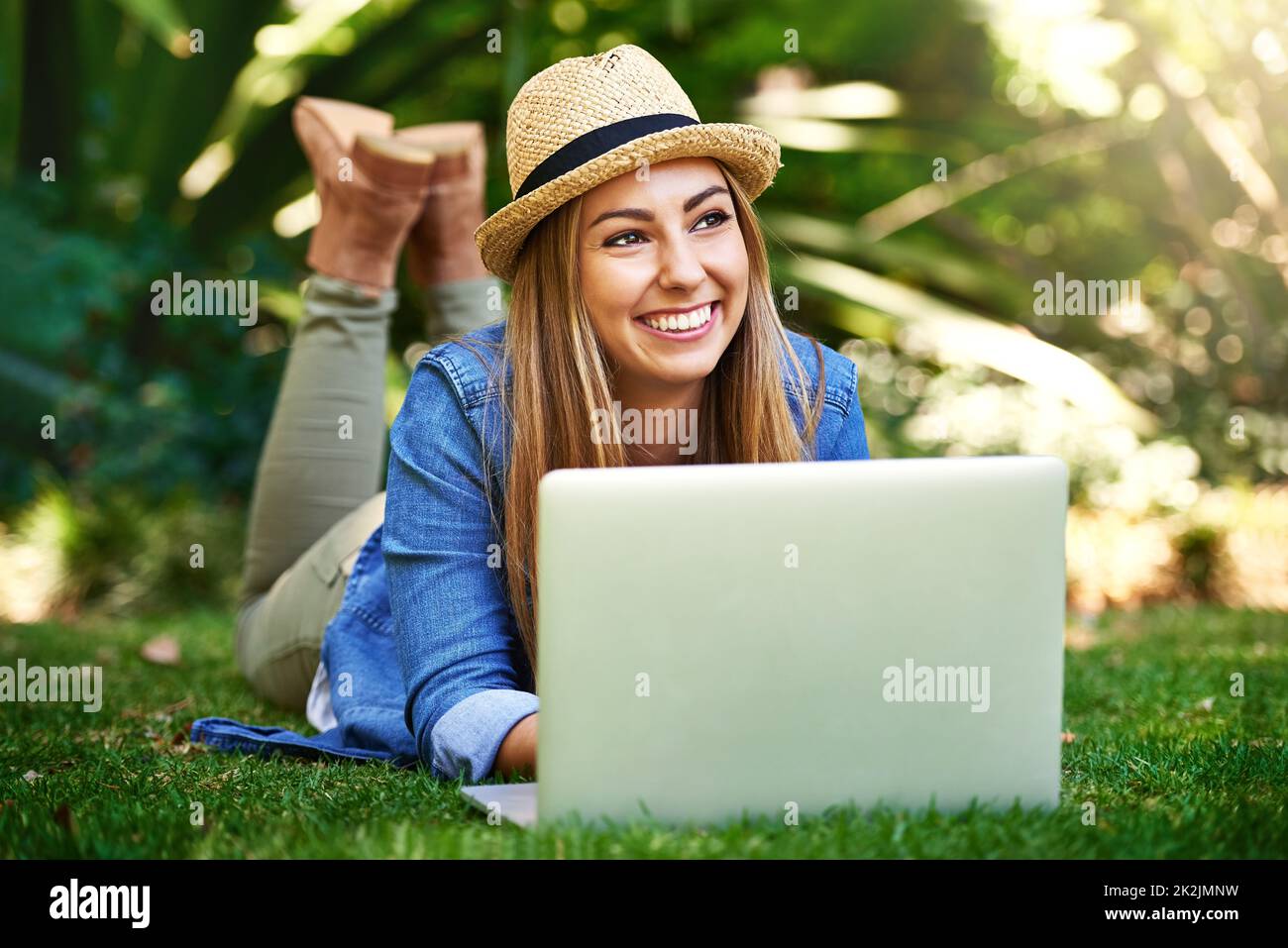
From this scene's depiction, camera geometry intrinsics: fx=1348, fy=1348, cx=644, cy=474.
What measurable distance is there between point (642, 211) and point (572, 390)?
1.00 feet

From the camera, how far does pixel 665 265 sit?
6.90ft

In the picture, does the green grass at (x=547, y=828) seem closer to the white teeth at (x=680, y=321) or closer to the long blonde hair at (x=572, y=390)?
the long blonde hair at (x=572, y=390)

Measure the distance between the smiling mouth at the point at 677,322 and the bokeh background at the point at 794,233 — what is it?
3.71 meters

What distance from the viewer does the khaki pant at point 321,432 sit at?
330cm

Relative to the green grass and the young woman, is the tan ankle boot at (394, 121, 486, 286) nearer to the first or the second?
the young woman

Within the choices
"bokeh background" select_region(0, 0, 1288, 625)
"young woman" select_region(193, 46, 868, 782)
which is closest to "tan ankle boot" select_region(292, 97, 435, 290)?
"young woman" select_region(193, 46, 868, 782)

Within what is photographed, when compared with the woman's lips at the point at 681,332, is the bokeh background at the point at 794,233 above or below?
above

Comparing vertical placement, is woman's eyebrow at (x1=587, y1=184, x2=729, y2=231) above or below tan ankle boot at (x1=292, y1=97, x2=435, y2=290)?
below

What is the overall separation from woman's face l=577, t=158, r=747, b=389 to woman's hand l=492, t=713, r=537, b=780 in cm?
62

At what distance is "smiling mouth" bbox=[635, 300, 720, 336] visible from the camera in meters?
2.14

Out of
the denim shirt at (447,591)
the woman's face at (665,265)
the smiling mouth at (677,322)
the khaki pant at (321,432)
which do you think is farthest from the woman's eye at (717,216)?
the khaki pant at (321,432)

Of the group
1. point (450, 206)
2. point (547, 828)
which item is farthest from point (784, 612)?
point (450, 206)
